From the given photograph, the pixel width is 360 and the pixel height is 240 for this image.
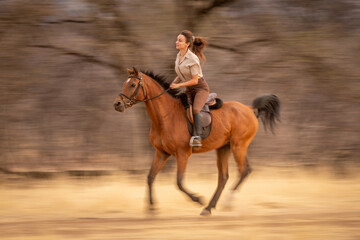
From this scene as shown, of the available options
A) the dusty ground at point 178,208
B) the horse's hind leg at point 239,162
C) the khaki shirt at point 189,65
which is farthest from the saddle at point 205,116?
the dusty ground at point 178,208

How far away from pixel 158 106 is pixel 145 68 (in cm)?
269

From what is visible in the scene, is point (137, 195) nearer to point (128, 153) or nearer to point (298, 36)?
point (128, 153)

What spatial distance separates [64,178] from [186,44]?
4895 millimetres

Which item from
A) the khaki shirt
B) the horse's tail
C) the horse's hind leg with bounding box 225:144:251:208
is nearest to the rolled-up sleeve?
the khaki shirt

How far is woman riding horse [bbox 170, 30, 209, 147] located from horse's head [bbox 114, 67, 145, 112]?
464 millimetres

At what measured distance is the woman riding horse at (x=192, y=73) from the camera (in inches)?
253

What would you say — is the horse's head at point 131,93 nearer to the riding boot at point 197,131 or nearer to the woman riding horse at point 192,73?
the woman riding horse at point 192,73

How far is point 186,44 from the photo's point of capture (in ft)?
21.2

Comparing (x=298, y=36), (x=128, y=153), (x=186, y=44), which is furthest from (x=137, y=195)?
(x=298, y=36)

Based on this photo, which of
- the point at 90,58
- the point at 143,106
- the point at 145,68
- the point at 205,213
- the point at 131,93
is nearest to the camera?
the point at 131,93

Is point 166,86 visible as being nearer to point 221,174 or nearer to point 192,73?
point 192,73

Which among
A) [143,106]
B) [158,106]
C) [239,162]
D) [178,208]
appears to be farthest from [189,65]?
[143,106]

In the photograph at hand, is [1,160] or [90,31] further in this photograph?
[1,160]

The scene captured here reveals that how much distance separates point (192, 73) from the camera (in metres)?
6.41
